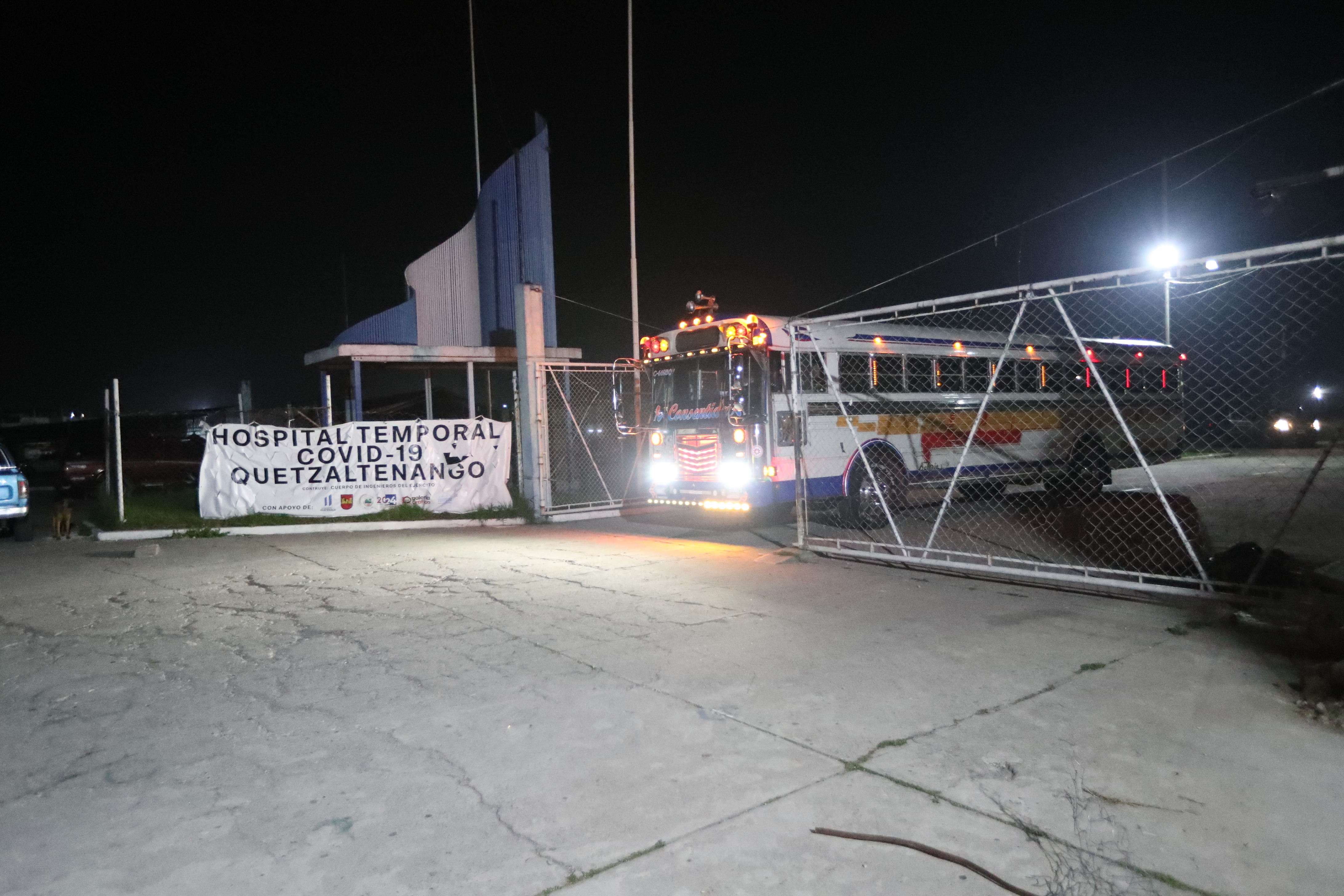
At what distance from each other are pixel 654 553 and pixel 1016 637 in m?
5.18

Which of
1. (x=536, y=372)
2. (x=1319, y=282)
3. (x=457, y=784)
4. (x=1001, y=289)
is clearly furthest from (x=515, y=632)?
(x=536, y=372)

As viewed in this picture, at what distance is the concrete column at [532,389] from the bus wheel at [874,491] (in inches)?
210

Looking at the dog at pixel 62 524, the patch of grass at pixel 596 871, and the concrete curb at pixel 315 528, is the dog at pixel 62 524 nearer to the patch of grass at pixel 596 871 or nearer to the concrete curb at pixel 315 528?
the concrete curb at pixel 315 528

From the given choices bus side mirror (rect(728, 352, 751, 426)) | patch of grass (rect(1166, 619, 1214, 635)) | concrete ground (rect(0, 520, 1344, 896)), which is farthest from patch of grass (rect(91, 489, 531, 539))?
patch of grass (rect(1166, 619, 1214, 635))

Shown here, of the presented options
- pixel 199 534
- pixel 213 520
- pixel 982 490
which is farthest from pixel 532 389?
pixel 982 490

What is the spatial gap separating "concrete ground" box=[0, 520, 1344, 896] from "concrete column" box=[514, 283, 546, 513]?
257 inches

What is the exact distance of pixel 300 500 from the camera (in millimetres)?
14109

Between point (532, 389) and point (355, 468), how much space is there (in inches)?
131

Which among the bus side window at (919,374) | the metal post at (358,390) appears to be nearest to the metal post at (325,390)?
the metal post at (358,390)

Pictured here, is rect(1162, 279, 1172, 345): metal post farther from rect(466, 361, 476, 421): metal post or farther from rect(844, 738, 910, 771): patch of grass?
rect(466, 361, 476, 421): metal post

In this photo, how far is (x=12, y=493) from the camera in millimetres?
12797

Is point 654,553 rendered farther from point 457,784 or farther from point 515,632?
point 457,784

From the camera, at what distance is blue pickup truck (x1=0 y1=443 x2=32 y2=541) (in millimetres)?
12734

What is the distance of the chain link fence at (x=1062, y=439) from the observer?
25.2 ft
